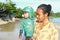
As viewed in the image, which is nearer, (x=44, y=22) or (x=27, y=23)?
(x=44, y=22)

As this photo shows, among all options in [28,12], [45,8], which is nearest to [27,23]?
[28,12]

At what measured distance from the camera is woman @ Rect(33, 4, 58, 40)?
1.64 meters

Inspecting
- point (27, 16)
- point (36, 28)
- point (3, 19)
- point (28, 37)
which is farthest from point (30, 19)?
point (3, 19)

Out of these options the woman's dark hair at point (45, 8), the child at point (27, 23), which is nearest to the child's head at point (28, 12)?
the child at point (27, 23)

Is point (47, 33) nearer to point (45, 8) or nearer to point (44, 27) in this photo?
point (44, 27)

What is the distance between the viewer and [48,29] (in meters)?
1.65

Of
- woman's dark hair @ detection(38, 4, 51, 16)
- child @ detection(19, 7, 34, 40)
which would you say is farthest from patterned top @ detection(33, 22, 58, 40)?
child @ detection(19, 7, 34, 40)

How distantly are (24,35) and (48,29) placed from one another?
551mm

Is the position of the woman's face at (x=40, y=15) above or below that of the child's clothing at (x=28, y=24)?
above

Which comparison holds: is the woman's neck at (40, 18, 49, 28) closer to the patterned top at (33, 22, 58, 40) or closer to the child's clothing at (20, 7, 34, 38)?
the patterned top at (33, 22, 58, 40)

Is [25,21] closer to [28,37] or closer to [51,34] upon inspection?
[28,37]

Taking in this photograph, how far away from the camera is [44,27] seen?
1.65 metres

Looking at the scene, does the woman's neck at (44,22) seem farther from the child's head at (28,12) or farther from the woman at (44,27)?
the child's head at (28,12)

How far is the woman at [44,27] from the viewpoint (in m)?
1.64
